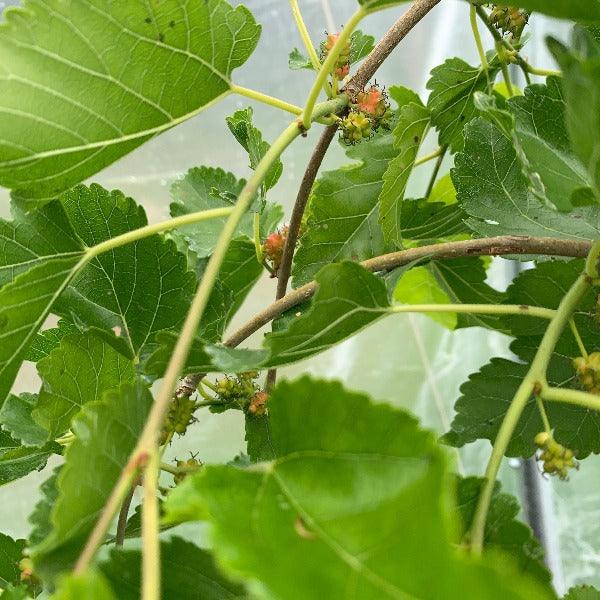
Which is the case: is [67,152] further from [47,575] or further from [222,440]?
[222,440]

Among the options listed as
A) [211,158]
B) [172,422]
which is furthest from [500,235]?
[211,158]

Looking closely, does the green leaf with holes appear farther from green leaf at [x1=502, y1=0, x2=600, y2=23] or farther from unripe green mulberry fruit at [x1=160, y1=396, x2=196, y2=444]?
green leaf at [x1=502, y1=0, x2=600, y2=23]

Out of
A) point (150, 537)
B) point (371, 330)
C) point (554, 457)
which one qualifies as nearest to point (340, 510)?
point (150, 537)

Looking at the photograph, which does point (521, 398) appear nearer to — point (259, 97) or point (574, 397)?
point (574, 397)

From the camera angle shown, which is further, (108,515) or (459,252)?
(459,252)

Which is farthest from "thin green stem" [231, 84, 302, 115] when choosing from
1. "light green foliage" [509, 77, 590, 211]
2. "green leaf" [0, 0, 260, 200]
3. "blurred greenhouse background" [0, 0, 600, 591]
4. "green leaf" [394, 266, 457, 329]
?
"blurred greenhouse background" [0, 0, 600, 591]

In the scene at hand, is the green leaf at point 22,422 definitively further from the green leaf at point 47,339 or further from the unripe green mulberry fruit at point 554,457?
the unripe green mulberry fruit at point 554,457
